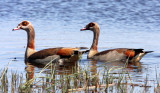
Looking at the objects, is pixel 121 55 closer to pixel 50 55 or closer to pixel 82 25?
pixel 50 55

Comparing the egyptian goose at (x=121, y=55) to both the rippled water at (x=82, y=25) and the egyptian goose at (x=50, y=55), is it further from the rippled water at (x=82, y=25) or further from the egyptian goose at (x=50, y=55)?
the egyptian goose at (x=50, y=55)

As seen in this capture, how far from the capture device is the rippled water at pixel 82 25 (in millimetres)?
14123

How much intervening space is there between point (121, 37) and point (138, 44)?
1.18 metres

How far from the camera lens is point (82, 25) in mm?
19719

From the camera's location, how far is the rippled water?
1412 centimetres

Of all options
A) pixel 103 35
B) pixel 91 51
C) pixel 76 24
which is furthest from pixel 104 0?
pixel 91 51

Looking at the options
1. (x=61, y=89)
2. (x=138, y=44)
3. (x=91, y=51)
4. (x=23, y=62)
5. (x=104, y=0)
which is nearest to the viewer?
(x=61, y=89)

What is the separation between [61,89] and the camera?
328 inches

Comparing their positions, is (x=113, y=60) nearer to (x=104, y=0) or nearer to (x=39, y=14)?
(x=39, y=14)

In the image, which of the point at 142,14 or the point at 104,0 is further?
the point at 104,0

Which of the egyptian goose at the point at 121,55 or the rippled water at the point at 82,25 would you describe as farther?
the rippled water at the point at 82,25

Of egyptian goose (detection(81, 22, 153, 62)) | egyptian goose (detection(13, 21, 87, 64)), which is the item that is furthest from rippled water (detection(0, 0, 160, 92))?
egyptian goose (detection(13, 21, 87, 64))

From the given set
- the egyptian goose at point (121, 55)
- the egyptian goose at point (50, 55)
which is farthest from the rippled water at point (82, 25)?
the egyptian goose at point (50, 55)

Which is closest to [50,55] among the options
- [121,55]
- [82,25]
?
[121,55]
